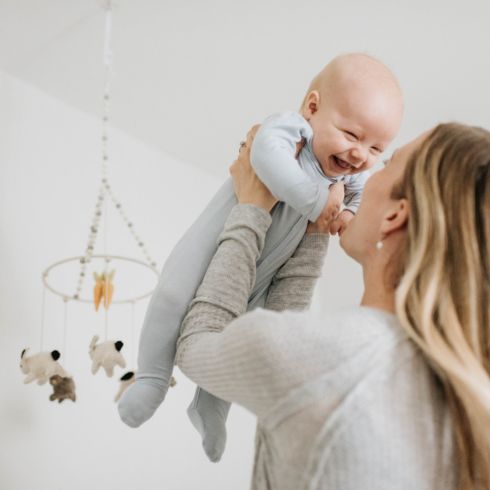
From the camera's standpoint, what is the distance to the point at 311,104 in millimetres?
1245

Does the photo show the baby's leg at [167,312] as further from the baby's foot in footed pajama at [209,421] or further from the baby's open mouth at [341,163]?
the baby's open mouth at [341,163]

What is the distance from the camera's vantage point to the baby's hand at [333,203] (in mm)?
1103

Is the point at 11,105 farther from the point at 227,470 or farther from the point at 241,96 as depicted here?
the point at 227,470

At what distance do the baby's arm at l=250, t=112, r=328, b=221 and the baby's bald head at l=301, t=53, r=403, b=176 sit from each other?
9cm

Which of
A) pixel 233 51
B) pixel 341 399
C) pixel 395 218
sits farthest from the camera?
pixel 233 51

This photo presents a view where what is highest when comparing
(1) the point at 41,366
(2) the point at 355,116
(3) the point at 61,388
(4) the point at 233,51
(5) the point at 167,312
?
(4) the point at 233,51

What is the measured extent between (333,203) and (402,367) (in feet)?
1.28

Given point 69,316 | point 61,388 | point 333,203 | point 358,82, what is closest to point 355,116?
point 358,82

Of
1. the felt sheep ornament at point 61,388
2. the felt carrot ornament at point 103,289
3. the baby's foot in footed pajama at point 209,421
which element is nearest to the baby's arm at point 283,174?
the baby's foot in footed pajama at point 209,421

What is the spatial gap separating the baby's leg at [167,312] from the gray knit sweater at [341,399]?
212 millimetres

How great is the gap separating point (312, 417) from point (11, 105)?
2219 mm

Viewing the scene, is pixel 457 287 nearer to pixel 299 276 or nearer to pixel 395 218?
pixel 395 218

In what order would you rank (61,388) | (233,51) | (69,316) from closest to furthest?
(61,388) → (233,51) → (69,316)

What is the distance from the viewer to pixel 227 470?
315cm
